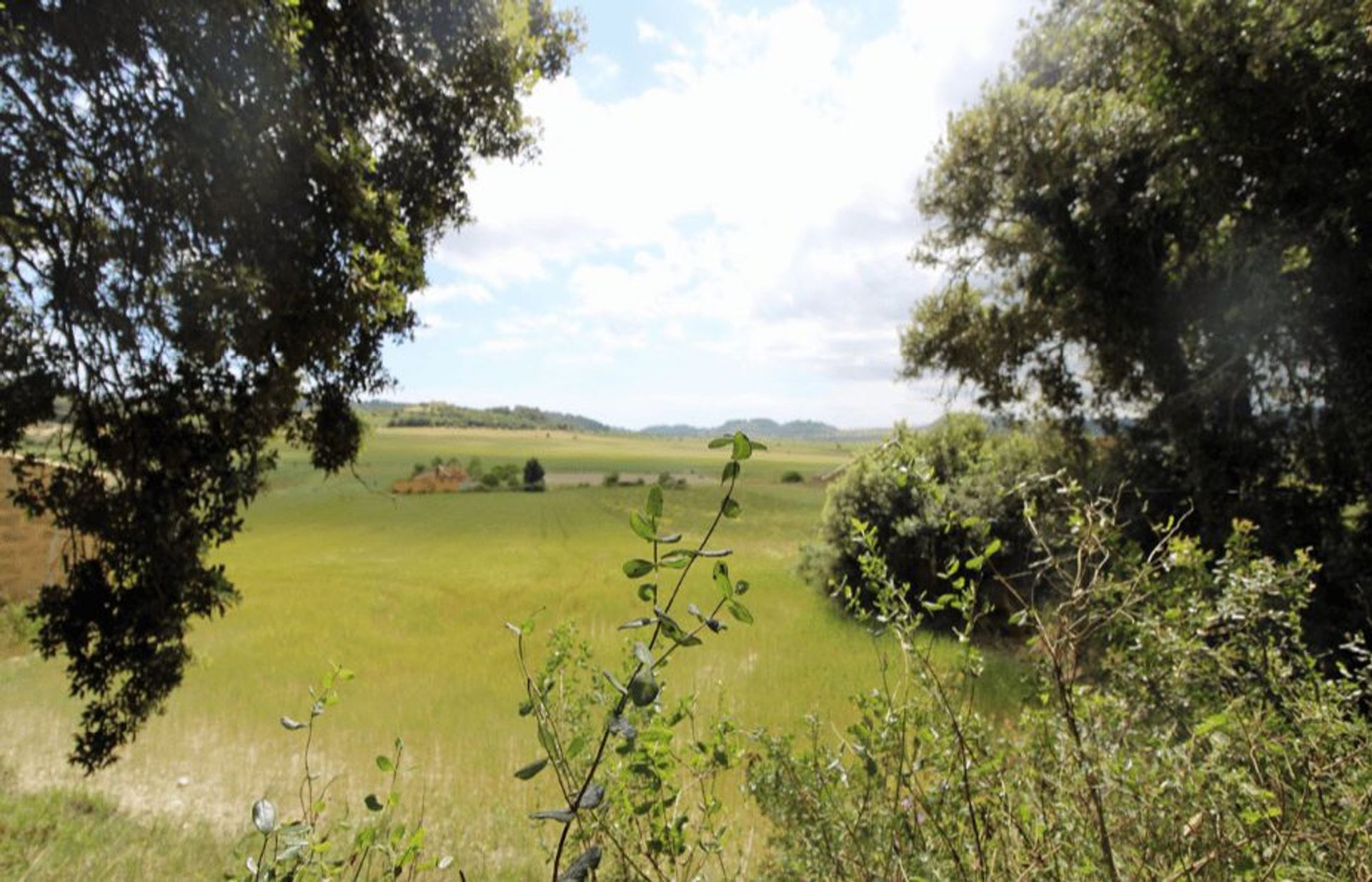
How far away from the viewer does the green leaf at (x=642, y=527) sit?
Result: 0.80 metres

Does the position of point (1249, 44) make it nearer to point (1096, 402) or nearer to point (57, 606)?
point (1096, 402)

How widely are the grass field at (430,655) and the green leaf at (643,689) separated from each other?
1.11ft

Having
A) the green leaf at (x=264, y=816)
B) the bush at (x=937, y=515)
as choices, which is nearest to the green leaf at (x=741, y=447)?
the green leaf at (x=264, y=816)

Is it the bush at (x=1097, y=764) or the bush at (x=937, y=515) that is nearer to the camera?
the bush at (x=1097, y=764)

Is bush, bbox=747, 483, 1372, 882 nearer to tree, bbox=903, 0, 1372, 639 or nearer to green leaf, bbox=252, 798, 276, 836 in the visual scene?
green leaf, bbox=252, 798, 276, 836

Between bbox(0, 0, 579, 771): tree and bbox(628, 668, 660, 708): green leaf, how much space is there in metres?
4.37

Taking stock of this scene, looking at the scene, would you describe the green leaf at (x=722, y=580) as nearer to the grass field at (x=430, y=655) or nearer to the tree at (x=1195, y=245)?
the grass field at (x=430, y=655)

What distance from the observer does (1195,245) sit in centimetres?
616

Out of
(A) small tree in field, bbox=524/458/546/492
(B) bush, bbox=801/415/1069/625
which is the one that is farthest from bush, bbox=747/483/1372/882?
(A) small tree in field, bbox=524/458/546/492

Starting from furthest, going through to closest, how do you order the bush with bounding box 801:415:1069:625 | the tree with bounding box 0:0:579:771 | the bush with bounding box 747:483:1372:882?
the bush with bounding box 801:415:1069:625 < the tree with bounding box 0:0:579:771 < the bush with bounding box 747:483:1372:882

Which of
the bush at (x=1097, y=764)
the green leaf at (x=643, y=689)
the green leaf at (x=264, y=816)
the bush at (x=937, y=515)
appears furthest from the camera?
the bush at (x=937, y=515)

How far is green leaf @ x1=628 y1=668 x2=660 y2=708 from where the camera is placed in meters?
0.75

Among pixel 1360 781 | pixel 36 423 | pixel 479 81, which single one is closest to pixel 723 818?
pixel 1360 781

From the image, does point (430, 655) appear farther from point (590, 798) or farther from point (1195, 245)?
point (1195, 245)
